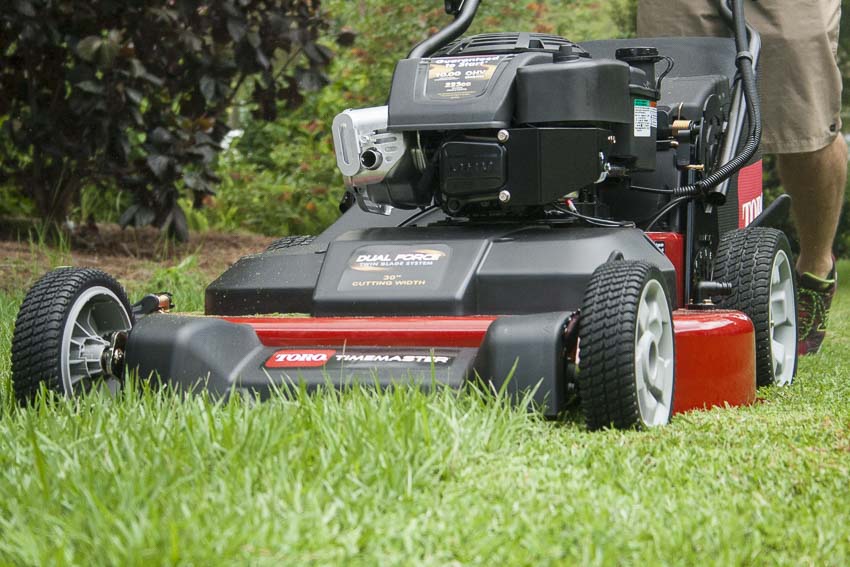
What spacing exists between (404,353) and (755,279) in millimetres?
1091

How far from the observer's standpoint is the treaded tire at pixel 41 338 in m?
2.57

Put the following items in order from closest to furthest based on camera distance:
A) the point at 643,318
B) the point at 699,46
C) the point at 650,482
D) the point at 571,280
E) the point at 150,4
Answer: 1. the point at 650,482
2. the point at 643,318
3. the point at 571,280
4. the point at 699,46
5. the point at 150,4

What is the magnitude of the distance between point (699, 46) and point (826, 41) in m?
0.48

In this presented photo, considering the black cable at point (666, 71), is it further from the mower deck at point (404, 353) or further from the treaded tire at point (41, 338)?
the treaded tire at point (41, 338)

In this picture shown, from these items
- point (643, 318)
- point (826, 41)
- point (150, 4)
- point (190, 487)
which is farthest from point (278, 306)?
point (150, 4)

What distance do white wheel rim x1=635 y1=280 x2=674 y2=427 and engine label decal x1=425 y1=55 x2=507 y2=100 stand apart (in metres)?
0.69

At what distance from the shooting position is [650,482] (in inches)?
79.5

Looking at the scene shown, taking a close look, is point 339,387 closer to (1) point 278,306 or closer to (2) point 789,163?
A: (1) point 278,306

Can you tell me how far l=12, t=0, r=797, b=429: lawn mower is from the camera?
8.20ft

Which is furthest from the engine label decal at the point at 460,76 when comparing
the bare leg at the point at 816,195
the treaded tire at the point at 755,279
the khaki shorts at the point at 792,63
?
the bare leg at the point at 816,195

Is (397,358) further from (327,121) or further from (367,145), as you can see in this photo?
(327,121)

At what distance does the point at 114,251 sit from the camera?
568cm

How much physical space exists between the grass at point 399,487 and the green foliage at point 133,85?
2.97 m

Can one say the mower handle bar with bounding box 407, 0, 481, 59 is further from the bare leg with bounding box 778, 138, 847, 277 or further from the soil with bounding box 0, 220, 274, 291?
the soil with bounding box 0, 220, 274, 291
